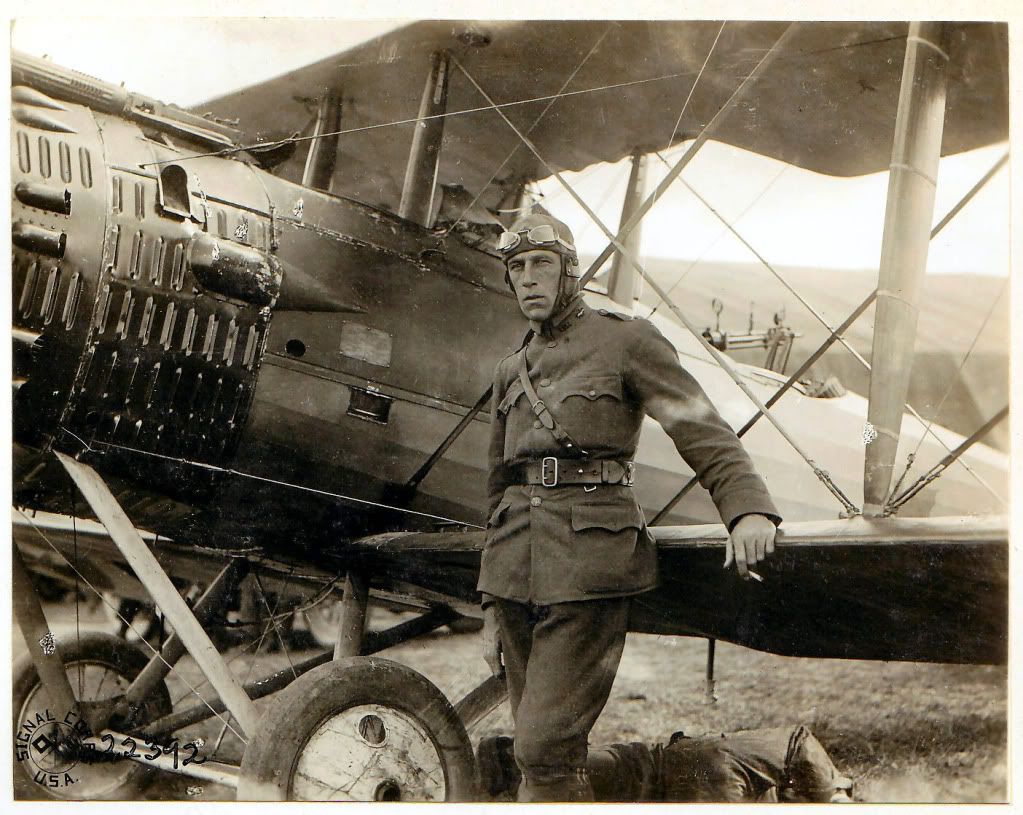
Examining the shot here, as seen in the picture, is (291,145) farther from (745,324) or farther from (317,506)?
(745,324)

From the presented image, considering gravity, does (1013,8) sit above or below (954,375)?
above

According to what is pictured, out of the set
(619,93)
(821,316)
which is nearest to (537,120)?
(619,93)

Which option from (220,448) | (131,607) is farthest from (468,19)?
(131,607)

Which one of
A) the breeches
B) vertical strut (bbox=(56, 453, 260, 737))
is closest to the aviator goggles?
the breeches

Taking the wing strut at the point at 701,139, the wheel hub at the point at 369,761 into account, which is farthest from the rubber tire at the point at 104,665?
the wing strut at the point at 701,139

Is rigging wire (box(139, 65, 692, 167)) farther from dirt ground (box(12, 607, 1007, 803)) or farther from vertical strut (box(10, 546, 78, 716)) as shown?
dirt ground (box(12, 607, 1007, 803))

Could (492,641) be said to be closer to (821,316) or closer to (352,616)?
(352,616)
